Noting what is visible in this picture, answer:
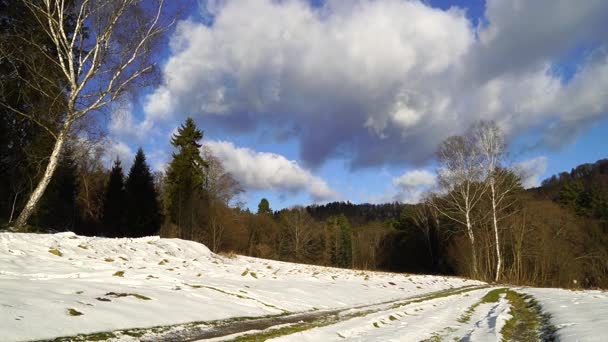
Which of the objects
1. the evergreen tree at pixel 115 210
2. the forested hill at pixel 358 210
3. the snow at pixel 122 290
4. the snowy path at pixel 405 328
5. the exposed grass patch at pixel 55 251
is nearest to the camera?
the snow at pixel 122 290

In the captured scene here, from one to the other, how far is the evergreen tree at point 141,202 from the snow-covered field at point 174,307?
682 inches

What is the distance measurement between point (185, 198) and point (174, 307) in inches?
1048

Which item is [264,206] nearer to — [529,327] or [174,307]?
[174,307]

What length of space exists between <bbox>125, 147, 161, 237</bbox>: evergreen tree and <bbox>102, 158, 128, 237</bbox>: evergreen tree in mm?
489

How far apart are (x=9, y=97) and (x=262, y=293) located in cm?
1325

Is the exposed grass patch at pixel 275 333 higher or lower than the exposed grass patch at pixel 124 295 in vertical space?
lower

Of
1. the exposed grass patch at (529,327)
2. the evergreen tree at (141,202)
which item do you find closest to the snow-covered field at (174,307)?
the exposed grass patch at (529,327)

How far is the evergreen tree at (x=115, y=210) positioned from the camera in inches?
1177

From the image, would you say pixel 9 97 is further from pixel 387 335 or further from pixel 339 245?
pixel 339 245

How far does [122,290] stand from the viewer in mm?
8125

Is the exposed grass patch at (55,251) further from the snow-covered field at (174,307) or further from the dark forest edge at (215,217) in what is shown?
the dark forest edge at (215,217)

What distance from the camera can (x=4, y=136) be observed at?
1692 centimetres

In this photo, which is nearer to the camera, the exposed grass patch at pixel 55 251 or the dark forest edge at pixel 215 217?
the exposed grass patch at pixel 55 251

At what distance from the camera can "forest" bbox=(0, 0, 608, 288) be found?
1456 centimetres
